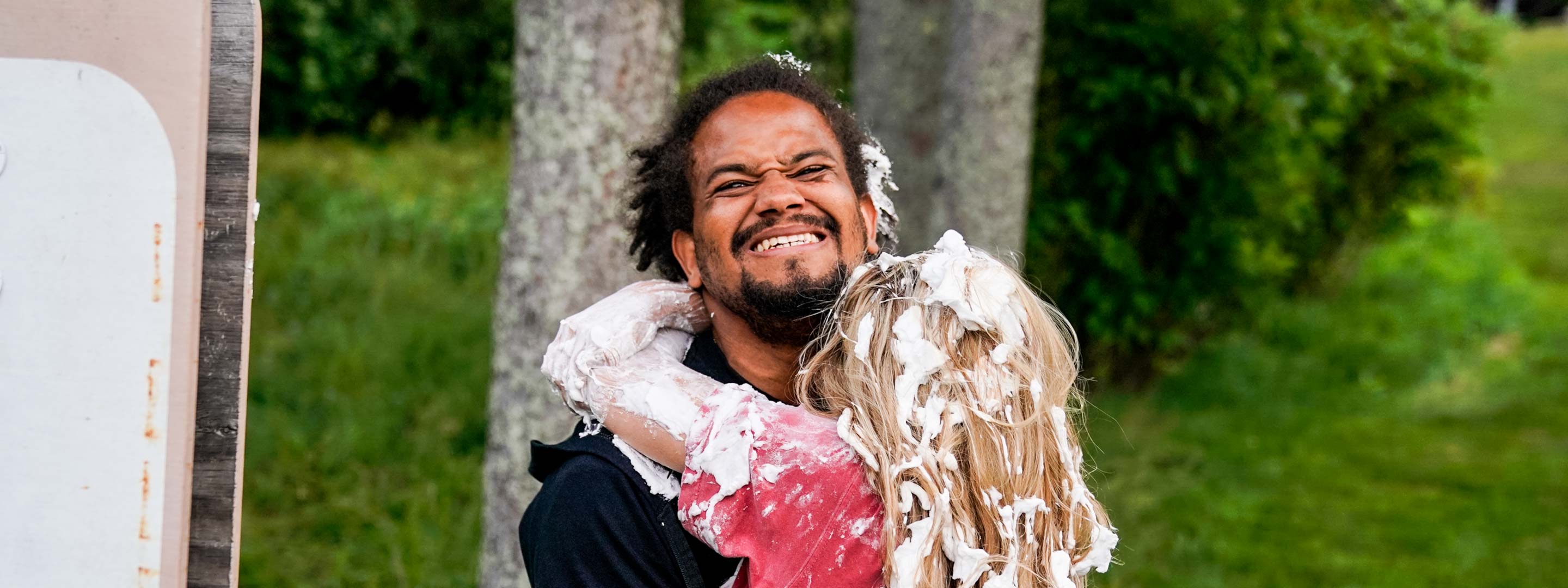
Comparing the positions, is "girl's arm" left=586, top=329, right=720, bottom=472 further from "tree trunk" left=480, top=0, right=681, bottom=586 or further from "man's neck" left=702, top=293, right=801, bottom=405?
"tree trunk" left=480, top=0, right=681, bottom=586

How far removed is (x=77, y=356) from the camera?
184 centimetres

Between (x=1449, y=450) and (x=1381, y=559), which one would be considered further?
(x=1449, y=450)

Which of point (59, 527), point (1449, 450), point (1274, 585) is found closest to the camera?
point (59, 527)

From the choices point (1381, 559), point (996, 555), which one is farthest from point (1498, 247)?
point (996, 555)

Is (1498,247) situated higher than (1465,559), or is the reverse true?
→ (1498,247)

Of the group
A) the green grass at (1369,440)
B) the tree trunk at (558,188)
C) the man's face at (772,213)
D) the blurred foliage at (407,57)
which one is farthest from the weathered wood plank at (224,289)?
the blurred foliage at (407,57)

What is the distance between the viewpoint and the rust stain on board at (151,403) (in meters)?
1.83

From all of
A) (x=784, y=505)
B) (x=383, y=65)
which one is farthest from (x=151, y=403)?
(x=383, y=65)

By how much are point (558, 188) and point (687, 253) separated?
102 cm

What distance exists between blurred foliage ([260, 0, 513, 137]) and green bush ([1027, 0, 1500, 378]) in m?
4.86

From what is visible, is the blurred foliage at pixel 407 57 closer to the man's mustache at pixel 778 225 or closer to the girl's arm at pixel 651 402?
the man's mustache at pixel 778 225

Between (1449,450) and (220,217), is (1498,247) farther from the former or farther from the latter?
(220,217)

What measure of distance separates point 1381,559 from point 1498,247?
7788 mm

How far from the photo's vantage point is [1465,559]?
18.9 ft
